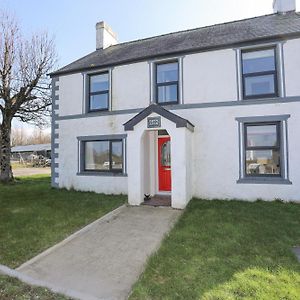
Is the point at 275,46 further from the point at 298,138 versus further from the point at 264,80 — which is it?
the point at 298,138

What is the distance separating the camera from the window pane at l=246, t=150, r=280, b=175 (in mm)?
9273

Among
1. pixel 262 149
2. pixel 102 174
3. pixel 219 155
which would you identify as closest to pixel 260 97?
pixel 262 149

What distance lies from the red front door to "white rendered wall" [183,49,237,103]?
1.87 metres

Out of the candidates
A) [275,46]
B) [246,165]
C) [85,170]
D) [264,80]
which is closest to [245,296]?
[246,165]

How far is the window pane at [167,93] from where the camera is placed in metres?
10.6

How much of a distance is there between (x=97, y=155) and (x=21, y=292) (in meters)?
8.11

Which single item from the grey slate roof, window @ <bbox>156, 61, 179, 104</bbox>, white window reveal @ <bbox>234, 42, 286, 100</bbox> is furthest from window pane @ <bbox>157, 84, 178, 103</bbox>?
white window reveal @ <bbox>234, 42, 286, 100</bbox>

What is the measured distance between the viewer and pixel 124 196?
10.7 metres

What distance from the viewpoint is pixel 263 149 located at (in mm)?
9375

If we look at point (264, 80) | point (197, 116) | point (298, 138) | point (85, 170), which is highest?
point (264, 80)

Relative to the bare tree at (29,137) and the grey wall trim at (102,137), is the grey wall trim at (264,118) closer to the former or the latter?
the grey wall trim at (102,137)

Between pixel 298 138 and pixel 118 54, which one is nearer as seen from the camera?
pixel 298 138

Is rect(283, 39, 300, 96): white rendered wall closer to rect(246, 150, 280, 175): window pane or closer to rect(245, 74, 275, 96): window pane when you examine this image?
rect(245, 74, 275, 96): window pane

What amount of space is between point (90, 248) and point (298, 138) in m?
7.53
